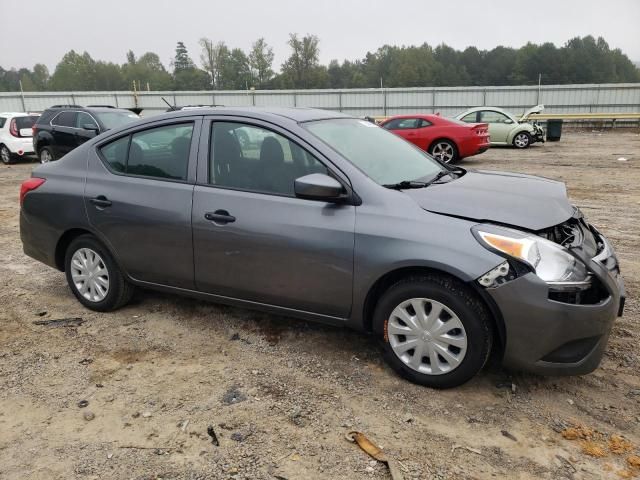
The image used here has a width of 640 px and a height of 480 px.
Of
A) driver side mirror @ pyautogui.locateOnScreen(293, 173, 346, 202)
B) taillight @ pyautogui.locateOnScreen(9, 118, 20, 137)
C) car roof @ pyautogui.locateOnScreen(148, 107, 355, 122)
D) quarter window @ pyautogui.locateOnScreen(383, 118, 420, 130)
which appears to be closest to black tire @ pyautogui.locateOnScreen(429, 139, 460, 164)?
quarter window @ pyautogui.locateOnScreen(383, 118, 420, 130)

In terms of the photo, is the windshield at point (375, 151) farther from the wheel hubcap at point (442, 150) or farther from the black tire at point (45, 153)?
the black tire at point (45, 153)

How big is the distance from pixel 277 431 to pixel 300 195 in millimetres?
1384

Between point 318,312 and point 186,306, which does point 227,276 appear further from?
point 186,306

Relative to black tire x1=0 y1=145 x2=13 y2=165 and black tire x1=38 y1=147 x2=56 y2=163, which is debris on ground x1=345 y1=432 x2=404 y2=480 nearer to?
black tire x1=38 y1=147 x2=56 y2=163

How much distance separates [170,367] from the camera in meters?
3.53

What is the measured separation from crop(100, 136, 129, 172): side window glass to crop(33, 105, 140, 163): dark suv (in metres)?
8.59

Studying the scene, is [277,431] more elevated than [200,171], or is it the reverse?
[200,171]

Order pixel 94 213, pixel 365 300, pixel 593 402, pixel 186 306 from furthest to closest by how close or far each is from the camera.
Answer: pixel 186 306, pixel 94 213, pixel 365 300, pixel 593 402

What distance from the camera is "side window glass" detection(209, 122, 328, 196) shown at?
3453 millimetres

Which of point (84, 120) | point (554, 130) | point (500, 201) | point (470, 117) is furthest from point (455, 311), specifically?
point (554, 130)

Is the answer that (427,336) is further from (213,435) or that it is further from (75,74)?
(75,74)

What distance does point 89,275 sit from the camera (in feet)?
14.4

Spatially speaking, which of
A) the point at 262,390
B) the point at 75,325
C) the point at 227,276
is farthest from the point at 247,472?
Result: the point at 75,325

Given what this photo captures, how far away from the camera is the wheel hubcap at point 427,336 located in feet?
9.76
